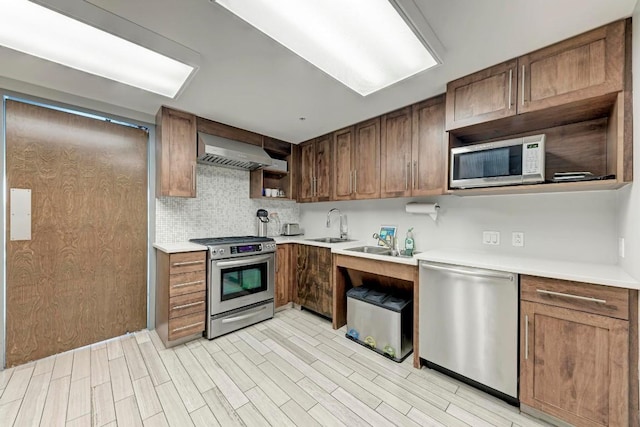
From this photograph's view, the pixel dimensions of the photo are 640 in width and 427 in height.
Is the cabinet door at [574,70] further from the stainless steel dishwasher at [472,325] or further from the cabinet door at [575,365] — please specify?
the cabinet door at [575,365]

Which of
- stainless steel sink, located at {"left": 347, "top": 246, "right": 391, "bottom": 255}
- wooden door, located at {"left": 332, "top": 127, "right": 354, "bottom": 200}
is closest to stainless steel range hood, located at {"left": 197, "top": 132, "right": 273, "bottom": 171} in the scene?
wooden door, located at {"left": 332, "top": 127, "right": 354, "bottom": 200}

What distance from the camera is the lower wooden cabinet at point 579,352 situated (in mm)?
1298

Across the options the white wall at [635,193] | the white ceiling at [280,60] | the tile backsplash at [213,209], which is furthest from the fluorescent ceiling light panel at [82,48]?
the white wall at [635,193]

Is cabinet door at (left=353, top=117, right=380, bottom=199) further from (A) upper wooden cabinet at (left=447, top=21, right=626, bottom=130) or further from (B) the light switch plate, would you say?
(B) the light switch plate

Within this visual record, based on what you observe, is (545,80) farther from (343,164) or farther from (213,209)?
(213,209)

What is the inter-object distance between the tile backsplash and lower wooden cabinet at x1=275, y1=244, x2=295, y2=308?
2.02 ft

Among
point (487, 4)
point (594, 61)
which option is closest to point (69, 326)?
point (487, 4)

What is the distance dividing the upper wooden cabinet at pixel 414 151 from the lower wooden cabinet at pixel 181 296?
2086 mm

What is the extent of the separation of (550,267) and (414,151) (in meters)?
1.38

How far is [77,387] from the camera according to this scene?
6.10ft

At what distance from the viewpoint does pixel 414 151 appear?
2453 millimetres

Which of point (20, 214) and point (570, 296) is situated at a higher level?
point (20, 214)

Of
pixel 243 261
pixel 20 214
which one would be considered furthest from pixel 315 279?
pixel 20 214

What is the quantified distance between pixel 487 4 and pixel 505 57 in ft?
2.03
